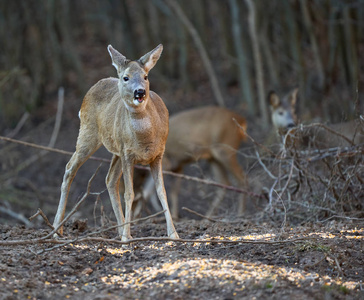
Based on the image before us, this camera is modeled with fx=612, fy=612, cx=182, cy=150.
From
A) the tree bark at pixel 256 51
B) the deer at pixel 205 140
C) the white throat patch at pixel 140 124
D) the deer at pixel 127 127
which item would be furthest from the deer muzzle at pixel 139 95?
the tree bark at pixel 256 51

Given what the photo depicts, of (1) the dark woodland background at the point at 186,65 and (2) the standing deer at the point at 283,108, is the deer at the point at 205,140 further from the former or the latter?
(1) the dark woodland background at the point at 186,65

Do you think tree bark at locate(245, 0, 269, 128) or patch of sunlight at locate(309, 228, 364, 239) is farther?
tree bark at locate(245, 0, 269, 128)

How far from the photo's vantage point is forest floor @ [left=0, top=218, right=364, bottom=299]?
414 cm

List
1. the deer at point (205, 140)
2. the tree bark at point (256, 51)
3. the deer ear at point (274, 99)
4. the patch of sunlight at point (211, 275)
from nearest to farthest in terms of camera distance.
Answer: the patch of sunlight at point (211, 275) → the deer at point (205, 140) → the deer ear at point (274, 99) → the tree bark at point (256, 51)

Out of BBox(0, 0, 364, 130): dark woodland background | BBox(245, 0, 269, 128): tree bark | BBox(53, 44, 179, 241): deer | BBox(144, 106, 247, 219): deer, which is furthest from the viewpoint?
BBox(0, 0, 364, 130): dark woodland background

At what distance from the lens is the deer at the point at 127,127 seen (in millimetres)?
5625

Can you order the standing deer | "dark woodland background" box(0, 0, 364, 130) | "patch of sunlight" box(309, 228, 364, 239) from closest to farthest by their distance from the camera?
"patch of sunlight" box(309, 228, 364, 239), the standing deer, "dark woodland background" box(0, 0, 364, 130)

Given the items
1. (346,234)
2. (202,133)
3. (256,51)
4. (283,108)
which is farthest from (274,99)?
(346,234)

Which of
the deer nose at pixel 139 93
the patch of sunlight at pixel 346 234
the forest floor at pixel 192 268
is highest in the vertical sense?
the deer nose at pixel 139 93

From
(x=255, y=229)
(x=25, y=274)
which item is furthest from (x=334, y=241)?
(x=25, y=274)

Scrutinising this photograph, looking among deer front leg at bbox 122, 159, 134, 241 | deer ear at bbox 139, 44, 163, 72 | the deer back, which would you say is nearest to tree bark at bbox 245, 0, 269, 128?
the deer back

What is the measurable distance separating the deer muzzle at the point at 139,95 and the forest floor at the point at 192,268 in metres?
1.32

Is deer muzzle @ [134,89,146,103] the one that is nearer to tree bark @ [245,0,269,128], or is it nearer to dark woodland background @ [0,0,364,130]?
dark woodland background @ [0,0,364,130]

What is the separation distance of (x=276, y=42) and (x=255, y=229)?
11674mm
